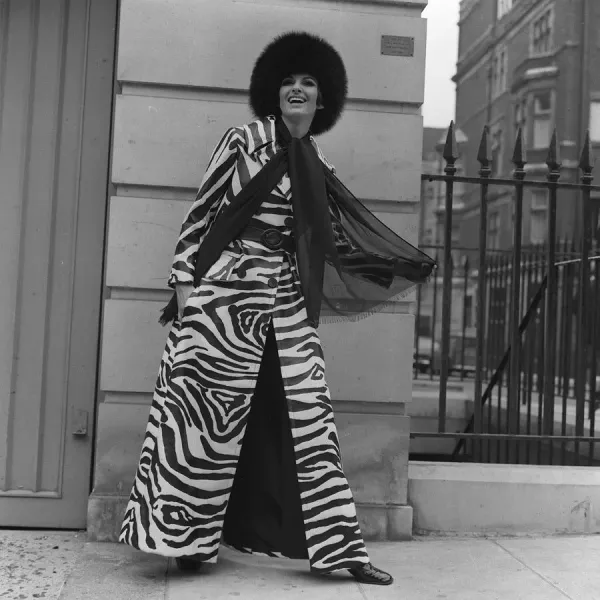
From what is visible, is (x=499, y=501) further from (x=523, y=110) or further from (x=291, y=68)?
(x=523, y=110)

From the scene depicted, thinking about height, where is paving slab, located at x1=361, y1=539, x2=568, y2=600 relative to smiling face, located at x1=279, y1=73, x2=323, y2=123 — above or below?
below

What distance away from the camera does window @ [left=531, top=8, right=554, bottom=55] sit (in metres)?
27.9

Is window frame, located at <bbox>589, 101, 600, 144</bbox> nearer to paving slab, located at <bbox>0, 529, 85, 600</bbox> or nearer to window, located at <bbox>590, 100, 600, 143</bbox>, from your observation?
window, located at <bbox>590, 100, 600, 143</bbox>

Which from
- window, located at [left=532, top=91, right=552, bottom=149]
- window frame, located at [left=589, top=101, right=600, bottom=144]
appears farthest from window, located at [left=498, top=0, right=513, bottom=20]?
window frame, located at [left=589, top=101, right=600, bottom=144]

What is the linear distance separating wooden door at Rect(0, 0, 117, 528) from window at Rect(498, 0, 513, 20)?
27.8 metres

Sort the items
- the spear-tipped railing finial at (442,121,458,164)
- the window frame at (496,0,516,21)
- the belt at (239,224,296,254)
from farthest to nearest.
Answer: the window frame at (496,0,516,21) → the spear-tipped railing finial at (442,121,458,164) → the belt at (239,224,296,254)

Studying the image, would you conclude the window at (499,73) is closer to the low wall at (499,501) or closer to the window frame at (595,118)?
→ the window frame at (595,118)

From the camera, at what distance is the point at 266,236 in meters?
3.90

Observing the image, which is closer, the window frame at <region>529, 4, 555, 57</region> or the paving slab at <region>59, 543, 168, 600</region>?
the paving slab at <region>59, 543, 168, 600</region>

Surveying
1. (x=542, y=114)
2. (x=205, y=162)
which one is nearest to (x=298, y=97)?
(x=205, y=162)

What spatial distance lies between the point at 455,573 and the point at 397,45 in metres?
2.72

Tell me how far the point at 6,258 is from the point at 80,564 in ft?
5.33

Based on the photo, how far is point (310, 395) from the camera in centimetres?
382

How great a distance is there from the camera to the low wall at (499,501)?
4.81 metres
